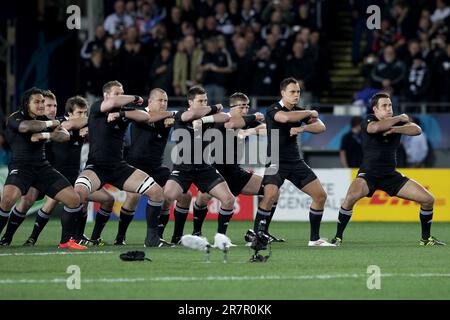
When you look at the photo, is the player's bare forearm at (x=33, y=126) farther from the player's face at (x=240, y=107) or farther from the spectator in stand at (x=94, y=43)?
the spectator in stand at (x=94, y=43)

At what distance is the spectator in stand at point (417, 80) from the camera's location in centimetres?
2627

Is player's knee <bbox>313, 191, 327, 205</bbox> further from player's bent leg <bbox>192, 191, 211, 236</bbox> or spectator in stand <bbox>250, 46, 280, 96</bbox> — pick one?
spectator in stand <bbox>250, 46, 280, 96</bbox>

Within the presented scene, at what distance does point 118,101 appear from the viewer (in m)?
16.4

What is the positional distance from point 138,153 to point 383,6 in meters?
13.2

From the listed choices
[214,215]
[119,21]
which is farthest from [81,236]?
[119,21]

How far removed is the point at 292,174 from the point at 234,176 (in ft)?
3.86

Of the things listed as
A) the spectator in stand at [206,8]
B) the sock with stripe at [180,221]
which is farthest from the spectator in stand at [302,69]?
the sock with stripe at [180,221]

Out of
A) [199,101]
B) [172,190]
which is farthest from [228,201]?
[199,101]

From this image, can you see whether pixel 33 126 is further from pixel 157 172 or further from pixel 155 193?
pixel 157 172

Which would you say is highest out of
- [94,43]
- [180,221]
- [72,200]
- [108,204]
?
[94,43]

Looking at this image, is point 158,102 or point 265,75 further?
point 265,75

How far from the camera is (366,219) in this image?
24516mm
